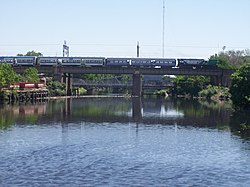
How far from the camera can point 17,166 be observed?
37250 mm

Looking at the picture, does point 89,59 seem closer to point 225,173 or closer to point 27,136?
point 27,136

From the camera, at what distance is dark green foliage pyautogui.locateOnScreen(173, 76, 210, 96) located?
16088cm

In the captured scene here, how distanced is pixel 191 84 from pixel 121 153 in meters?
120

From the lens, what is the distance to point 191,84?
162 meters

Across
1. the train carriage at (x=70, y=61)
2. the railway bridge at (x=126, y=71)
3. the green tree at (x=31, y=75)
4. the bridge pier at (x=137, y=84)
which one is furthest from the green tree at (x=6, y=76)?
the bridge pier at (x=137, y=84)

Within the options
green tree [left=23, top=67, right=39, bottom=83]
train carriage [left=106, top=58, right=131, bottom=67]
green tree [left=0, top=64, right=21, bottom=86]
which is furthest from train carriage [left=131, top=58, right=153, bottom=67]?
green tree [left=0, top=64, right=21, bottom=86]

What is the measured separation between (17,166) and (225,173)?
15.6 m

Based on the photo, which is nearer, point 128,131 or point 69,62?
point 128,131

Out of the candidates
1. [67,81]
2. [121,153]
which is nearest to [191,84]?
[67,81]

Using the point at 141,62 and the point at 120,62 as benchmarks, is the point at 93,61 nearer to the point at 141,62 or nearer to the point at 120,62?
the point at 120,62

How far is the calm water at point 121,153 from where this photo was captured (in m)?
34.1

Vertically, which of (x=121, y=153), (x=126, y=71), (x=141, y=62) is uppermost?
(x=141, y=62)

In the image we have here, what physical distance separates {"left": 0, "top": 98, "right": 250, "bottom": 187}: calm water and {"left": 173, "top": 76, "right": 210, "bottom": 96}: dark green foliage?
288ft

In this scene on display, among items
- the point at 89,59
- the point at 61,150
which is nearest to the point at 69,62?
the point at 89,59
